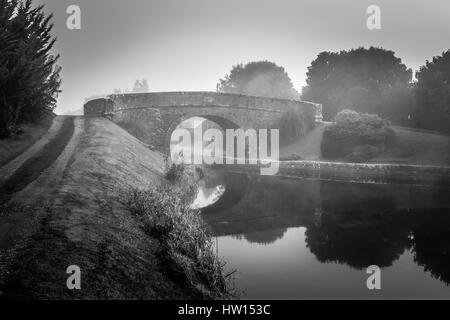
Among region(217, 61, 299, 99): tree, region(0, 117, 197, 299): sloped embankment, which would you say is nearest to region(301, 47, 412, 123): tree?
region(217, 61, 299, 99): tree

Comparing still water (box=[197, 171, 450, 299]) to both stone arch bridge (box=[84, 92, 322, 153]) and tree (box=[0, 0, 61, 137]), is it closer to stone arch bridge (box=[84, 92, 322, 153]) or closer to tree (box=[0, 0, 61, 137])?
tree (box=[0, 0, 61, 137])

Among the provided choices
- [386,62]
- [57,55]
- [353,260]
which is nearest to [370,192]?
[353,260]

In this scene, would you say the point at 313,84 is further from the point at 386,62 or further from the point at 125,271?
the point at 125,271

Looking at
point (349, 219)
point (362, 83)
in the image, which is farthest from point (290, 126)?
point (349, 219)

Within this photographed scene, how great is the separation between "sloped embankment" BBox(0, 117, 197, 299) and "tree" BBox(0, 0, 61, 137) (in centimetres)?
667

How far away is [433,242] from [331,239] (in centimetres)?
333

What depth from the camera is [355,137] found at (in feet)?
104

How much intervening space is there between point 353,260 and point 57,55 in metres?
20.5

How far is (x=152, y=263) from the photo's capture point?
251 inches

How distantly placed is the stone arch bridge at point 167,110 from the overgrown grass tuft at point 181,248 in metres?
21.0

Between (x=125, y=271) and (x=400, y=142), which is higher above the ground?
(x=400, y=142)

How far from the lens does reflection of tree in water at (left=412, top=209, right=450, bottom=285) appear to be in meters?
9.20

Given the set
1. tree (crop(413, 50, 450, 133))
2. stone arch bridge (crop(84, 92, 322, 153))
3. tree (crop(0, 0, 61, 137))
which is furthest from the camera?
tree (crop(413, 50, 450, 133))

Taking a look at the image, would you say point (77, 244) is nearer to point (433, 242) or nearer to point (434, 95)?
point (433, 242)
